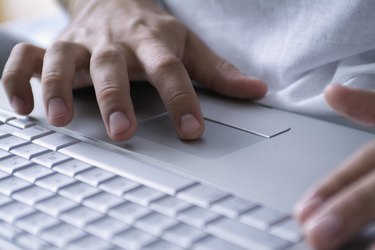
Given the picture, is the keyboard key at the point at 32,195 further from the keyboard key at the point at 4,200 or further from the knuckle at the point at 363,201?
the knuckle at the point at 363,201

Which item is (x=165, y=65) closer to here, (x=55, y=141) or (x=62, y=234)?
(x=55, y=141)

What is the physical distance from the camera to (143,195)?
45 centimetres

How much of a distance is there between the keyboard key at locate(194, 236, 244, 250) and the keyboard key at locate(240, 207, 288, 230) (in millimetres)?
24

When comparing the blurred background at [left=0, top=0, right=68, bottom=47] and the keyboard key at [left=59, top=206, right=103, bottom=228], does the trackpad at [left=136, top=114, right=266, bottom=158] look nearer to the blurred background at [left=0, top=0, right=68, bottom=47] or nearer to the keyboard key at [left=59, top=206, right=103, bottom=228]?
the keyboard key at [left=59, top=206, right=103, bottom=228]

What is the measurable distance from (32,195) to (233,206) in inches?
5.7

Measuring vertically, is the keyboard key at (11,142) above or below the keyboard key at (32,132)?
below

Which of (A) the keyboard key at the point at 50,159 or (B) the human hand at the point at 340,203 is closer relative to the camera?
(B) the human hand at the point at 340,203

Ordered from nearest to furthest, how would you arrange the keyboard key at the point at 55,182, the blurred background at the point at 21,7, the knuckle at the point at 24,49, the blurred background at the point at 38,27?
1. the keyboard key at the point at 55,182
2. the knuckle at the point at 24,49
3. the blurred background at the point at 38,27
4. the blurred background at the point at 21,7

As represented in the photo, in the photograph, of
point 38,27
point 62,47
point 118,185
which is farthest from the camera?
point 38,27

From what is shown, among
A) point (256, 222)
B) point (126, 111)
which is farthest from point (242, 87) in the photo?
point (256, 222)

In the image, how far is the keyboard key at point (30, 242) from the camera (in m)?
0.40

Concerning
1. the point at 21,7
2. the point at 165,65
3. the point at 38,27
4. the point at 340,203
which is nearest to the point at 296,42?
the point at 165,65

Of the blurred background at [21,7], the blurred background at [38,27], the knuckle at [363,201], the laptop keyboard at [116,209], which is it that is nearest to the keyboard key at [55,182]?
the laptop keyboard at [116,209]

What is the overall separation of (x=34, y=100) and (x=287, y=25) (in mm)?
291
